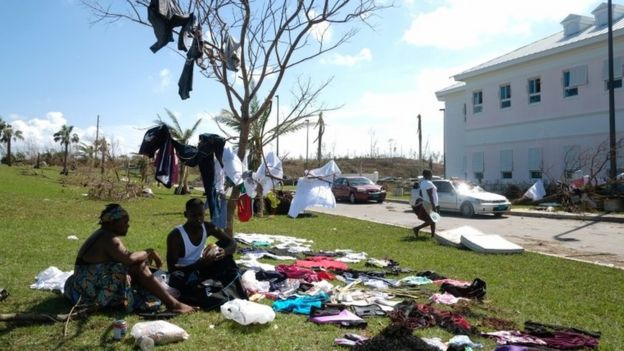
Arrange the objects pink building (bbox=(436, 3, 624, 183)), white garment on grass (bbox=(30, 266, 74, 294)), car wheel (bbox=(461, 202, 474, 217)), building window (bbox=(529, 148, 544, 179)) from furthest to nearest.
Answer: building window (bbox=(529, 148, 544, 179)), pink building (bbox=(436, 3, 624, 183)), car wheel (bbox=(461, 202, 474, 217)), white garment on grass (bbox=(30, 266, 74, 294))

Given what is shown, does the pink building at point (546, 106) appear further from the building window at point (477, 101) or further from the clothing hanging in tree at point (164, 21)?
the clothing hanging in tree at point (164, 21)

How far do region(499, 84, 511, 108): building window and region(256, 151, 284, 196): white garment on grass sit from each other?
81.6ft

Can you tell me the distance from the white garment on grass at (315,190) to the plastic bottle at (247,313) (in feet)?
13.8

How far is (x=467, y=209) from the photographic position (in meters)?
21.1

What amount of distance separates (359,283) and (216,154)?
275cm

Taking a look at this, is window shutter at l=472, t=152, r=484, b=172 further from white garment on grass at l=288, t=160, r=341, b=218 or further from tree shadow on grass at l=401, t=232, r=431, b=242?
white garment on grass at l=288, t=160, r=341, b=218

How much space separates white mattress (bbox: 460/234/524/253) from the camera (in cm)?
1098

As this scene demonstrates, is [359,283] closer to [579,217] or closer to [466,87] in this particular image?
[579,217]

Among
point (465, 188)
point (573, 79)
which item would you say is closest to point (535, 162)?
point (573, 79)

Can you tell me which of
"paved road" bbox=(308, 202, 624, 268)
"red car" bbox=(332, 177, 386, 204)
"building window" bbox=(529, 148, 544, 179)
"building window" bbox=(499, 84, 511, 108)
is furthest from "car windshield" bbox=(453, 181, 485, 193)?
"building window" bbox=(499, 84, 511, 108)

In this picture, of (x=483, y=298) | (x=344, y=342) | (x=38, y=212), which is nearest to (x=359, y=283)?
(x=483, y=298)

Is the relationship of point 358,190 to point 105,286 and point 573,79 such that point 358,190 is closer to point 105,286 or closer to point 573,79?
point 573,79

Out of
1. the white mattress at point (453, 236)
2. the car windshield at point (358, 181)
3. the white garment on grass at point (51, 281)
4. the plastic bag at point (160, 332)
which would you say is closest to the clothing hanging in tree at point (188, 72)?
the white garment on grass at point (51, 281)

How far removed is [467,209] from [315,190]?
1306cm
